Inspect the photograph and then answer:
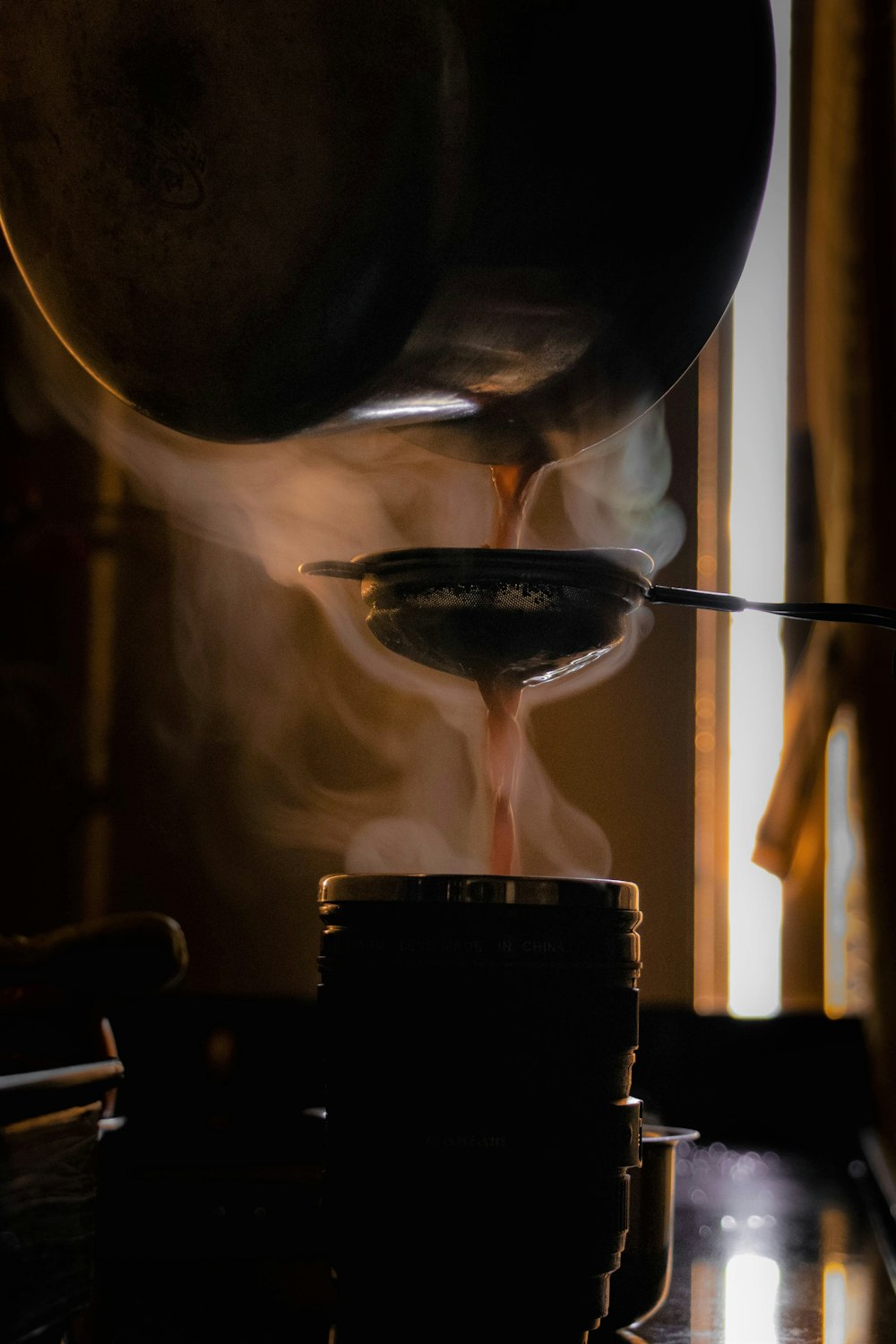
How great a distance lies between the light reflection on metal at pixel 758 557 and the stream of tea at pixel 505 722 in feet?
3.79

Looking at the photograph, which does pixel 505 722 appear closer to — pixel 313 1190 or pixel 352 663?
pixel 313 1190

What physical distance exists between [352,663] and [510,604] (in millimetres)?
1291

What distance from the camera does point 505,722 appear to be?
546mm

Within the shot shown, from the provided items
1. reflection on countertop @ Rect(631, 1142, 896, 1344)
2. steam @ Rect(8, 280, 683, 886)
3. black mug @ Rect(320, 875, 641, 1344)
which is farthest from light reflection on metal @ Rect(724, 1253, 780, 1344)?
steam @ Rect(8, 280, 683, 886)

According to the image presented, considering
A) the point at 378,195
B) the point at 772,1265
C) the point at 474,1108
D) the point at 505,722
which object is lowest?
the point at 772,1265

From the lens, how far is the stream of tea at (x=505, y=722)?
0.54m

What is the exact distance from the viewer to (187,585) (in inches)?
69.8

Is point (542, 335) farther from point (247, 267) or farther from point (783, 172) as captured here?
point (783, 172)

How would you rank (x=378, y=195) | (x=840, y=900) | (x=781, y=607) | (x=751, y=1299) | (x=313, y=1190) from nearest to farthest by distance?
(x=378, y=195)
(x=781, y=607)
(x=751, y=1299)
(x=313, y=1190)
(x=840, y=900)

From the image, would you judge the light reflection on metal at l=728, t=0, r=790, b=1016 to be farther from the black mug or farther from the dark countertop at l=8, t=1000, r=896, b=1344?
the black mug

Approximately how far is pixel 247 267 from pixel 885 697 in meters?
0.70

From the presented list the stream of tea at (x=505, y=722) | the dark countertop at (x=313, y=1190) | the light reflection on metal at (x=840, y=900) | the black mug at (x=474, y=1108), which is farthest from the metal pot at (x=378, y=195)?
the light reflection on metal at (x=840, y=900)

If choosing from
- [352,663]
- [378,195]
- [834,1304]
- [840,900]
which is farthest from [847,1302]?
[352,663]

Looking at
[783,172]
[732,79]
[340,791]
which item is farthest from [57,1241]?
[783,172]
